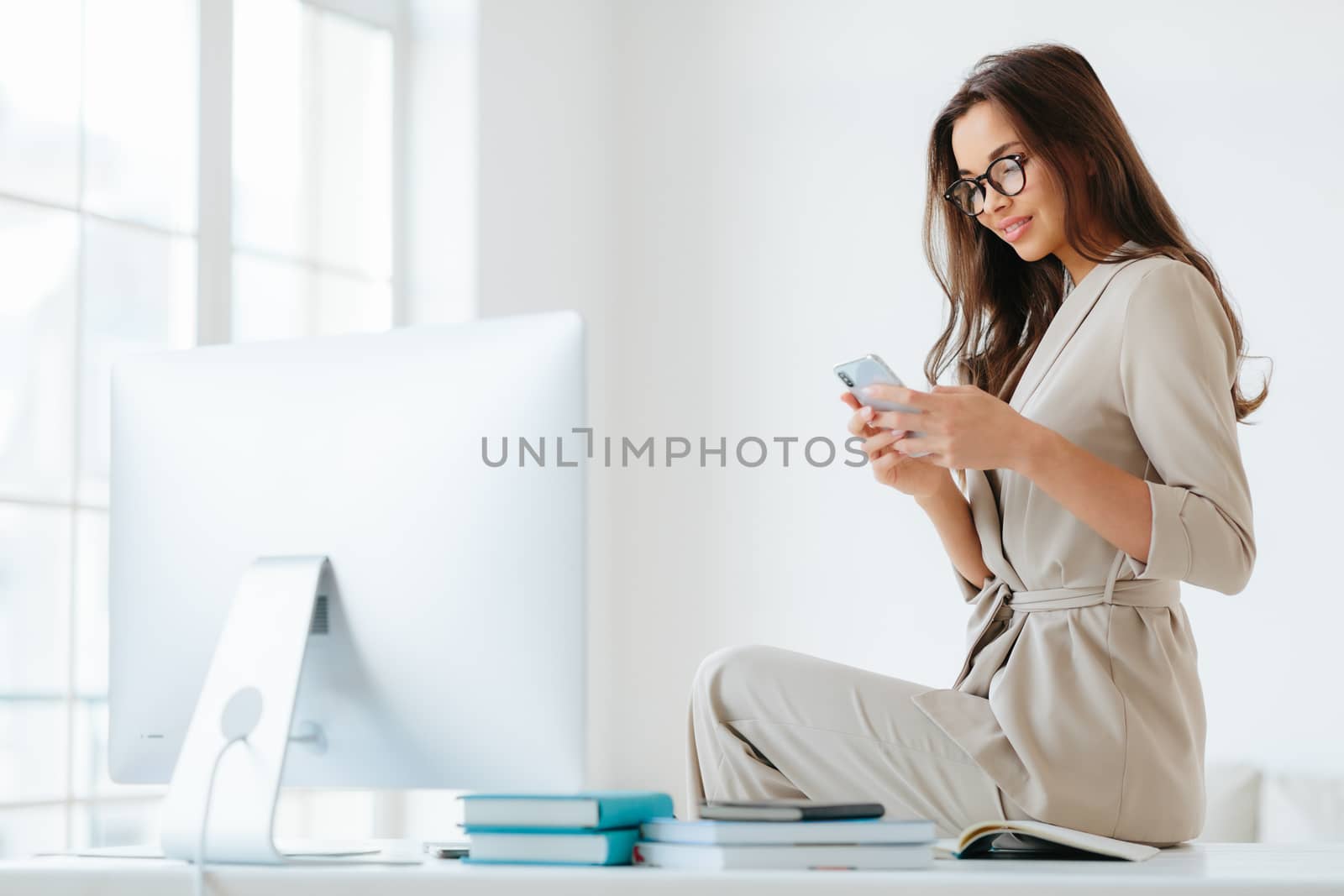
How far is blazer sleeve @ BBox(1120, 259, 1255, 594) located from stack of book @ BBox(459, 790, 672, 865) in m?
0.59

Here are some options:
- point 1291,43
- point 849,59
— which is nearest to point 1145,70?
point 1291,43

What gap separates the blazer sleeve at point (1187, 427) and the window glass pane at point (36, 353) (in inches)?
79.3

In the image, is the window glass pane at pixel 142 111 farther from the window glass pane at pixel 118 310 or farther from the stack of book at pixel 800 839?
the stack of book at pixel 800 839

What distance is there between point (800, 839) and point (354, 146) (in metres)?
2.79

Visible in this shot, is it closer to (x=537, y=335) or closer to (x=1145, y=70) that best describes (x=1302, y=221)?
(x=1145, y=70)

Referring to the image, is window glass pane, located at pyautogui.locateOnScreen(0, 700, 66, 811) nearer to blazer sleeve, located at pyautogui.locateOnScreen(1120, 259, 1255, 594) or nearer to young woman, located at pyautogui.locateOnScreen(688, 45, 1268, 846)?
young woman, located at pyautogui.locateOnScreen(688, 45, 1268, 846)

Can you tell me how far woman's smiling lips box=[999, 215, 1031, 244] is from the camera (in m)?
1.66

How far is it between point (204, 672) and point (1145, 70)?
2.60 metres

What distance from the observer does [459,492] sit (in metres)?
1.10

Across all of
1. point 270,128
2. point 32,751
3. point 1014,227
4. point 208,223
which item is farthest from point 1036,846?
point 270,128

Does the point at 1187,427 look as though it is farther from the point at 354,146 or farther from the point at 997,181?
the point at 354,146

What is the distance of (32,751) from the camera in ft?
8.52

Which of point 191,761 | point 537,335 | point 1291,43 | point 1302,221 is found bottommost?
point 191,761

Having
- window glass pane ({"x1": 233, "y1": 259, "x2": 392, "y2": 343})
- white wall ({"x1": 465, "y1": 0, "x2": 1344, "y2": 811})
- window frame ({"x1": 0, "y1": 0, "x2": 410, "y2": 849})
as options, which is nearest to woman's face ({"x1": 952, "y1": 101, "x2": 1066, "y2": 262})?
white wall ({"x1": 465, "y1": 0, "x2": 1344, "y2": 811})
